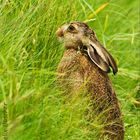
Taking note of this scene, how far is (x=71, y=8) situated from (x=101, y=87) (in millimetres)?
1075

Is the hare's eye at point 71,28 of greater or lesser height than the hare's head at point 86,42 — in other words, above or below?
above

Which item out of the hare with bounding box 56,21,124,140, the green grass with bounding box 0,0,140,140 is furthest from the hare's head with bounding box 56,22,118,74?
the green grass with bounding box 0,0,140,140

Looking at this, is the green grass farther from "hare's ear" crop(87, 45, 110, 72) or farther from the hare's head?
"hare's ear" crop(87, 45, 110, 72)

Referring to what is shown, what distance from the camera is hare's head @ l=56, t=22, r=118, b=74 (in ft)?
18.7

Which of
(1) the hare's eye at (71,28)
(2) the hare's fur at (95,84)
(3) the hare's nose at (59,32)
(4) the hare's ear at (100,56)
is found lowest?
(2) the hare's fur at (95,84)

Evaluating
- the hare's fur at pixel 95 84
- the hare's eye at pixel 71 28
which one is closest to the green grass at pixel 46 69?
the hare's fur at pixel 95 84

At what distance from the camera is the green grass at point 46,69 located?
192 inches

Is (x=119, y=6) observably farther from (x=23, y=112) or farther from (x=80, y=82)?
(x=23, y=112)

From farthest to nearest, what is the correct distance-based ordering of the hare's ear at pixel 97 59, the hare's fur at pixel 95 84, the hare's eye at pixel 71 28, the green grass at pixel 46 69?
the hare's eye at pixel 71 28 → the hare's ear at pixel 97 59 → the hare's fur at pixel 95 84 → the green grass at pixel 46 69

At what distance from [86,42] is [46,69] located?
41 cm

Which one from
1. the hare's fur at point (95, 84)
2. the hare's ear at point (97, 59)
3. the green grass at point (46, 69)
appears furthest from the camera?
the hare's ear at point (97, 59)

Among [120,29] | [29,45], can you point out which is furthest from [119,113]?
[120,29]

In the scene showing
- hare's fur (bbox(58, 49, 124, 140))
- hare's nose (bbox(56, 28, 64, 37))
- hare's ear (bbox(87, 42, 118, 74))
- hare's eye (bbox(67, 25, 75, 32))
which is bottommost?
hare's fur (bbox(58, 49, 124, 140))

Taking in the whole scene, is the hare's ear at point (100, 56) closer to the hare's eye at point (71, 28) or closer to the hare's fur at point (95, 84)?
the hare's fur at point (95, 84)
